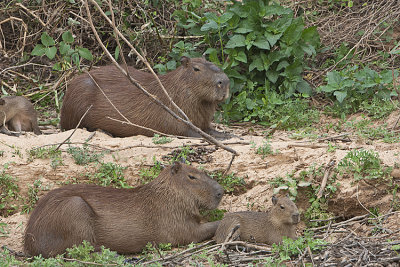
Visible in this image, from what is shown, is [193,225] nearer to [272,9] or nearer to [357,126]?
[357,126]

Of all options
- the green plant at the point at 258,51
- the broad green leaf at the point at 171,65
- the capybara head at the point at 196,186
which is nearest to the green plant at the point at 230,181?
the capybara head at the point at 196,186

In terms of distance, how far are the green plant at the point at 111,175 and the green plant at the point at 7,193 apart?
0.80 metres

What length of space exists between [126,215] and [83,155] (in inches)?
48.5

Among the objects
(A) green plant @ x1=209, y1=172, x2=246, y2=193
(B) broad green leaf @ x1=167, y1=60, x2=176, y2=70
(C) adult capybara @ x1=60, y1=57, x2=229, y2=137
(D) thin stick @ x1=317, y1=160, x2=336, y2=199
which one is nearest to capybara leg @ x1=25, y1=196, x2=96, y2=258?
(A) green plant @ x1=209, y1=172, x2=246, y2=193

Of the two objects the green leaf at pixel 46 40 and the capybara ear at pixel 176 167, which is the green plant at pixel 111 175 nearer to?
the capybara ear at pixel 176 167

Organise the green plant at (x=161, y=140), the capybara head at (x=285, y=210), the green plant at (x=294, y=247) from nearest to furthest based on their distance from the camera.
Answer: the green plant at (x=294, y=247)
the capybara head at (x=285, y=210)
the green plant at (x=161, y=140)

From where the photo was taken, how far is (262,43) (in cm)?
867

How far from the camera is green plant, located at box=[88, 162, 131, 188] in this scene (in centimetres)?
648

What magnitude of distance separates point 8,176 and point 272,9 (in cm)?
448

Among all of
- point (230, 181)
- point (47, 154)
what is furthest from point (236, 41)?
point (47, 154)

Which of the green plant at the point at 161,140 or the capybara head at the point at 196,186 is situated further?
the green plant at the point at 161,140

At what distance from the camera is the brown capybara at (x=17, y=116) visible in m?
8.14

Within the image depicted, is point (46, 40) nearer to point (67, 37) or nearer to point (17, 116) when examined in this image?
point (67, 37)

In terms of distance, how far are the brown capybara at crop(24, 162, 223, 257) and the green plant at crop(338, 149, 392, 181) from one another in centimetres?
130
